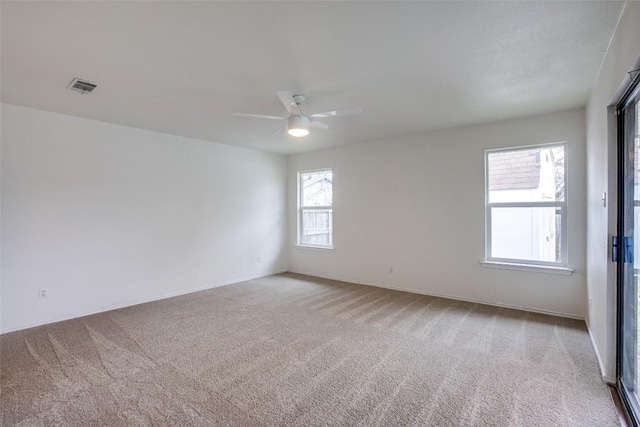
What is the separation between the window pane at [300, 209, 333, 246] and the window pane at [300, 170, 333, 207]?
190 mm

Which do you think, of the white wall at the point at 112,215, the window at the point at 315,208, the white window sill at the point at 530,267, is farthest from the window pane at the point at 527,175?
the white wall at the point at 112,215

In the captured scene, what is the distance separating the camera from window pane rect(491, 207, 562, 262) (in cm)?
380

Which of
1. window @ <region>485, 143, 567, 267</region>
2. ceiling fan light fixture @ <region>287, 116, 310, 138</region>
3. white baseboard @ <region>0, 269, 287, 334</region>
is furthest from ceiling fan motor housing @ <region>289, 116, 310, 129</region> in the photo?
white baseboard @ <region>0, 269, 287, 334</region>

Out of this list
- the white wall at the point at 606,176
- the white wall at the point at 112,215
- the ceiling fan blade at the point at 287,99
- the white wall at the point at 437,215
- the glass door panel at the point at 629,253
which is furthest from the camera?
the white wall at the point at 437,215

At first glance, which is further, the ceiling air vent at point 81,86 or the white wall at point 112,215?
the white wall at point 112,215

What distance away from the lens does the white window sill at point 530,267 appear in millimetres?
3660

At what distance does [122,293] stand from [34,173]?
1.84 metres

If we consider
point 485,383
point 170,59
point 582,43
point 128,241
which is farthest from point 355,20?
point 128,241

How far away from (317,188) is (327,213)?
1.97ft

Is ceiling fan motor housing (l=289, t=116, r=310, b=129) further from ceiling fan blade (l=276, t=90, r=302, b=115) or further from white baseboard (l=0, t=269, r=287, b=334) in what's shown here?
white baseboard (l=0, t=269, r=287, b=334)

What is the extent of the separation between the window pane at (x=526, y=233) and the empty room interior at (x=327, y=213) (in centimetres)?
3

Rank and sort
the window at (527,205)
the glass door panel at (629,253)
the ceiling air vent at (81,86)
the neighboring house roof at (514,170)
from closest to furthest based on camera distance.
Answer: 1. the glass door panel at (629,253)
2. the ceiling air vent at (81,86)
3. the window at (527,205)
4. the neighboring house roof at (514,170)

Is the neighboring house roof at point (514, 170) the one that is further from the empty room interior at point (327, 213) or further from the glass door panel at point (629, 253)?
the glass door panel at point (629, 253)

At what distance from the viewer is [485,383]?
7.45 ft
